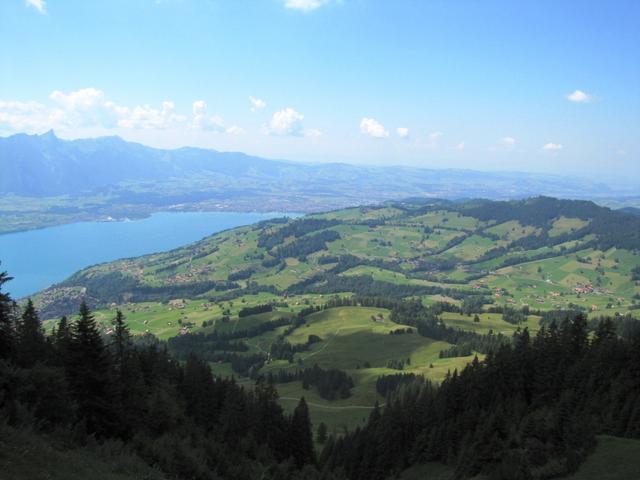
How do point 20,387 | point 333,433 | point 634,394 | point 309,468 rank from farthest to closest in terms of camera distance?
point 333,433 → point 309,468 → point 634,394 → point 20,387

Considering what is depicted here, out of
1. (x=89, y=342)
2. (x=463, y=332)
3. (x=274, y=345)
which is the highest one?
(x=89, y=342)

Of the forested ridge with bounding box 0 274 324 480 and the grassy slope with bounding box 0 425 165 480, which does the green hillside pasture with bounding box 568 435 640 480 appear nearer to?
the forested ridge with bounding box 0 274 324 480

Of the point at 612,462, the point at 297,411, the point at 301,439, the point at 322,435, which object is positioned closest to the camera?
the point at 612,462

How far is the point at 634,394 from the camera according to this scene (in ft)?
150

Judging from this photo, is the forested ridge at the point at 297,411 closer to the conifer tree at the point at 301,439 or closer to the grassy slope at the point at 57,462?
the conifer tree at the point at 301,439

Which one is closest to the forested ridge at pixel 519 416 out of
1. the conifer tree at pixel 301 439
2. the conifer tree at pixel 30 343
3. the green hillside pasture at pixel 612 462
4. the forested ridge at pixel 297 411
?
the forested ridge at pixel 297 411

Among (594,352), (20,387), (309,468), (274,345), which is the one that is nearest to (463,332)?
(274,345)

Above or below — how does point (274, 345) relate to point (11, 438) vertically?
below

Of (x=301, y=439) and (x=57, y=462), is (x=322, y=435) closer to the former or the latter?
(x=301, y=439)

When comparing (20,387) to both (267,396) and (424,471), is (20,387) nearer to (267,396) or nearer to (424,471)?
(267,396)

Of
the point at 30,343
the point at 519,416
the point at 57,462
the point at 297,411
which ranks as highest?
the point at 57,462

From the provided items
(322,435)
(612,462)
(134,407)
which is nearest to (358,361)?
(322,435)

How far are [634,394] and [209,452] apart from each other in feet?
134

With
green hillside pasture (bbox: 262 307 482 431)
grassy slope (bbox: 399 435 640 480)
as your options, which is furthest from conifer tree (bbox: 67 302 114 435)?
green hillside pasture (bbox: 262 307 482 431)
